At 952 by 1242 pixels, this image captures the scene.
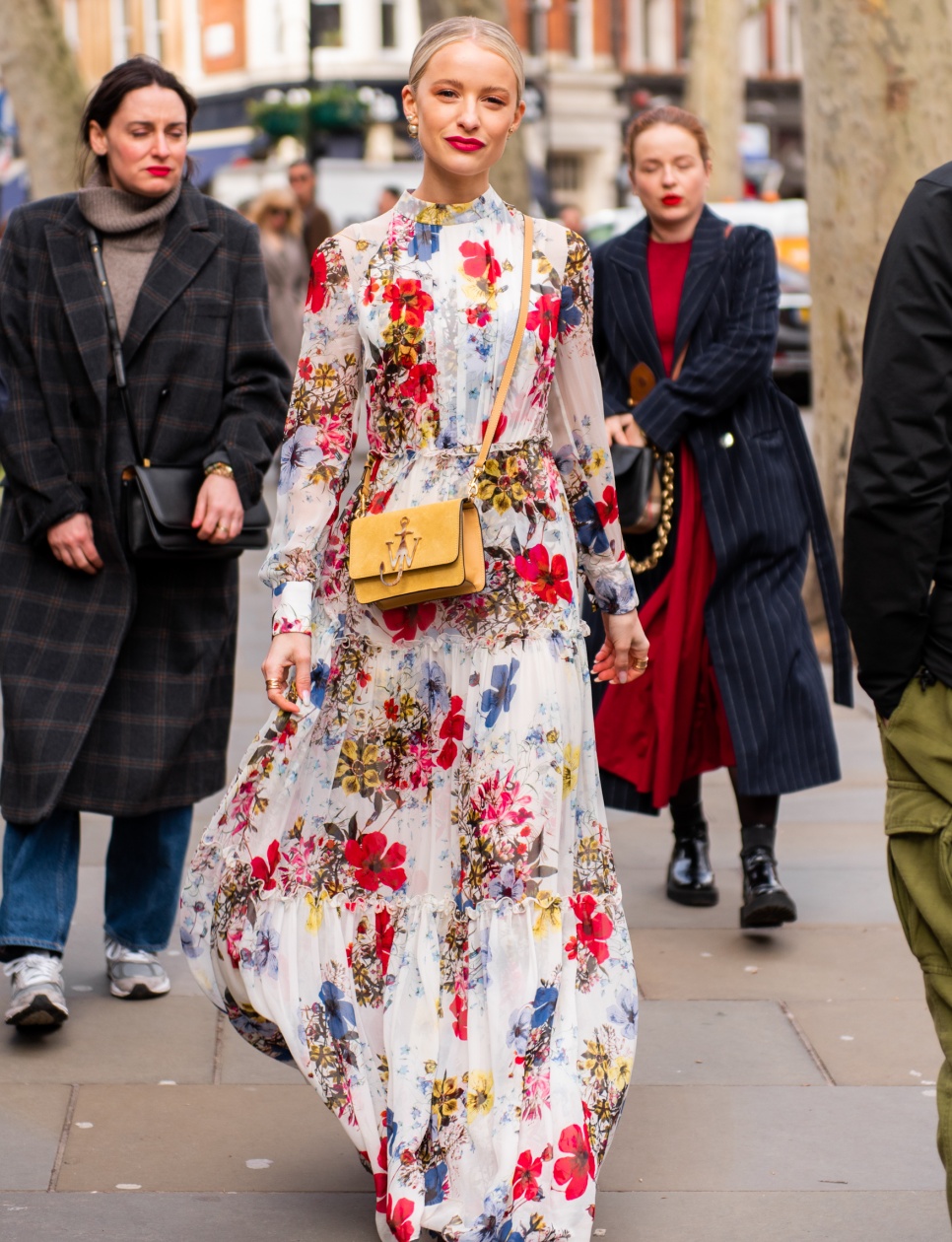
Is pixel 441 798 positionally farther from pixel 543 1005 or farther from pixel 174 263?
pixel 174 263

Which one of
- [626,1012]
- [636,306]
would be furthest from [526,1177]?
[636,306]

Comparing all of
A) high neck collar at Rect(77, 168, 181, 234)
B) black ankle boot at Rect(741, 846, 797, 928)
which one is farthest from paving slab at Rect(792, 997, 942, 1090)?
high neck collar at Rect(77, 168, 181, 234)

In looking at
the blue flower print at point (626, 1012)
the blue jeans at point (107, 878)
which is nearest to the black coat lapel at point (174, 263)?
the blue jeans at point (107, 878)

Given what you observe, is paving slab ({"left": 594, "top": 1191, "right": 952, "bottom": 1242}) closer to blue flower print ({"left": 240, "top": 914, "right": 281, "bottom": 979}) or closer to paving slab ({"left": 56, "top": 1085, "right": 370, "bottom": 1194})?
paving slab ({"left": 56, "top": 1085, "right": 370, "bottom": 1194})

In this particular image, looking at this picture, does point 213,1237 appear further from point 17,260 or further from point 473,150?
point 17,260

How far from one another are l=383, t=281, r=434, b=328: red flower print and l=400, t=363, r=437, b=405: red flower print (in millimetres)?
68

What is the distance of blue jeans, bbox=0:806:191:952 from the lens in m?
4.53

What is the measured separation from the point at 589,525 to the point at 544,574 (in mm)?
192

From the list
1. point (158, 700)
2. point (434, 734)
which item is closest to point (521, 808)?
point (434, 734)

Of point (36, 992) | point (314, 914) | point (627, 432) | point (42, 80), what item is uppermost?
point (42, 80)

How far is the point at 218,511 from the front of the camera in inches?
174

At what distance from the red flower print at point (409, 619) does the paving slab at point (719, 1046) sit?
1.29m

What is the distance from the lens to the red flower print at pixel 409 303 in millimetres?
3396

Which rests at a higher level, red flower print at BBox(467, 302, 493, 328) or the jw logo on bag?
red flower print at BBox(467, 302, 493, 328)
